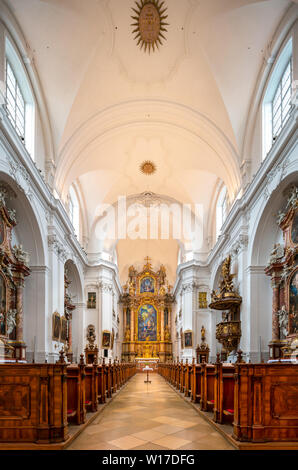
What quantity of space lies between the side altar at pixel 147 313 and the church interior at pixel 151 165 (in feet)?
48.6

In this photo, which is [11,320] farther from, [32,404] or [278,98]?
[278,98]

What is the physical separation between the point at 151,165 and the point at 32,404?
1763cm

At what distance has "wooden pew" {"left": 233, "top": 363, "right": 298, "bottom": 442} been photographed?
17.4 feet

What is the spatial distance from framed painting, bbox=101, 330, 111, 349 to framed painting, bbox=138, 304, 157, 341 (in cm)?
1202

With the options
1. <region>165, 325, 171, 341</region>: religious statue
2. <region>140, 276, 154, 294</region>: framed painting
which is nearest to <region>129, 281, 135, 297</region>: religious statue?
<region>140, 276, 154, 294</region>: framed painting

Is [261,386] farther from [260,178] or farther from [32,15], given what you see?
[32,15]

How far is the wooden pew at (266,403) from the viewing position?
530cm

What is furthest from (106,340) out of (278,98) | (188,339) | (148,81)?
(278,98)

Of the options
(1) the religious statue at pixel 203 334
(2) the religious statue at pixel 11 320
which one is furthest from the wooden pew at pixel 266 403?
(1) the religious statue at pixel 203 334

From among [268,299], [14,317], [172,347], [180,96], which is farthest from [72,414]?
[172,347]

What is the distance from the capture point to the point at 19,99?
519 inches

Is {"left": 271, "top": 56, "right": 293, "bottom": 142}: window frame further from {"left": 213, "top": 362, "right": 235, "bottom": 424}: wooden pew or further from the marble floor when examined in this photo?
the marble floor

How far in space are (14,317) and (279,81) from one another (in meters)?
11.1

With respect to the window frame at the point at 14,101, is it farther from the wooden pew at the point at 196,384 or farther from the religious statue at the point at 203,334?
the religious statue at the point at 203,334
